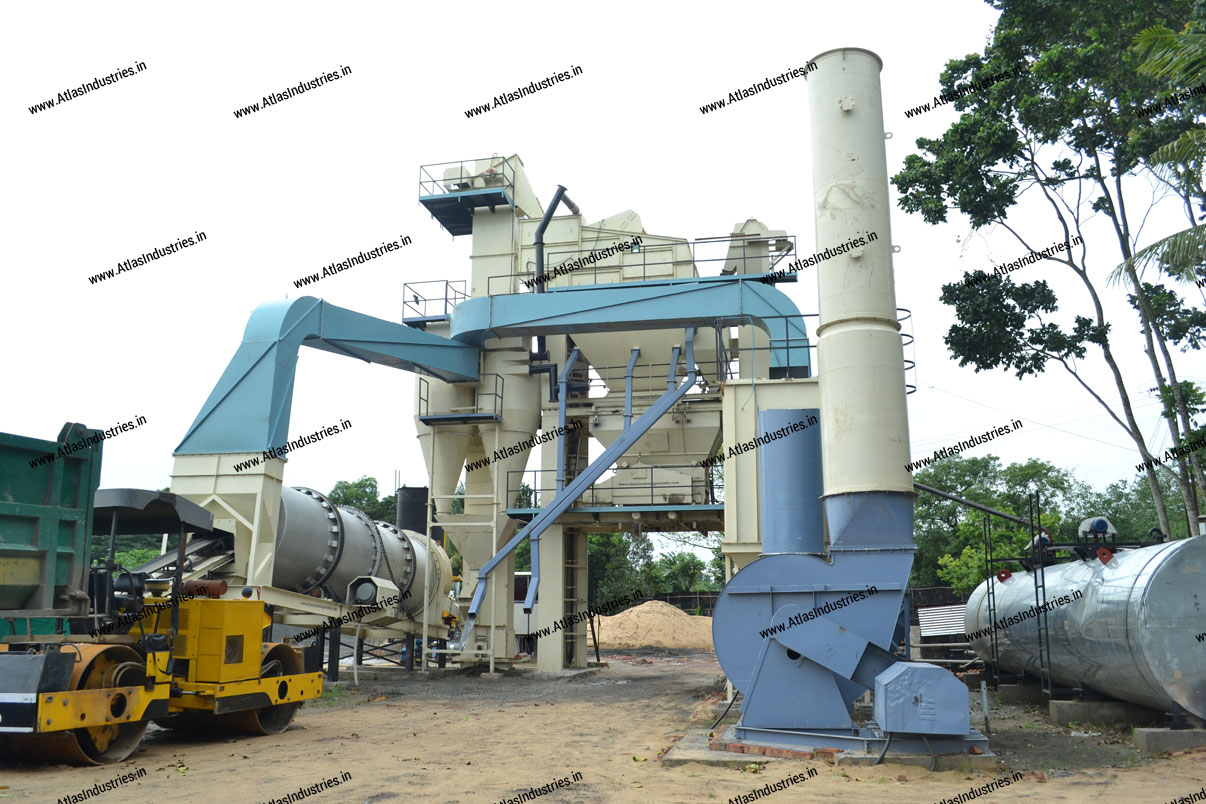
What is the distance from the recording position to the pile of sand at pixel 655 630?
37303 millimetres

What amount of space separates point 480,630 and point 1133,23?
64.4 feet

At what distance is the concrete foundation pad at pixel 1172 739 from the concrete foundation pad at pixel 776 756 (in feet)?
6.59

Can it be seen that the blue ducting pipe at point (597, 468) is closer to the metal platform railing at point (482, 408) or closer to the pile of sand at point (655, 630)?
the metal platform railing at point (482, 408)

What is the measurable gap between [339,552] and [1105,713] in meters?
12.8

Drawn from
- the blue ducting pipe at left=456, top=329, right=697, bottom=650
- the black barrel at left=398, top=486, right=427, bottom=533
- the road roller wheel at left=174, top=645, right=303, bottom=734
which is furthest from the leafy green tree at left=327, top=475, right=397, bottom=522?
the road roller wheel at left=174, top=645, right=303, bottom=734

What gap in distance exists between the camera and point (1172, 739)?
966cm

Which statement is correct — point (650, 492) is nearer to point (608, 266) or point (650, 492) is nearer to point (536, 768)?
point (608, 266)

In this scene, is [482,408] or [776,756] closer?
[776,756]

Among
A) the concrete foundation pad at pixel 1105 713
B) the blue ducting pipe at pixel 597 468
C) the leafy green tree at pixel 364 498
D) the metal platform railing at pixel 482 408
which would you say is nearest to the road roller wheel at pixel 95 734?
the blue ducting pipe at pixel 597 468

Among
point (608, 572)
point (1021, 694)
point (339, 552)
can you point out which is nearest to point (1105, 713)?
point (1021, 694)

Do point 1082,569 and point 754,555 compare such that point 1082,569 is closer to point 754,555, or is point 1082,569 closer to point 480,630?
point 754,555

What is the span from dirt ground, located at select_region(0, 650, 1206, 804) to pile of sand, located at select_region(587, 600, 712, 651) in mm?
23331

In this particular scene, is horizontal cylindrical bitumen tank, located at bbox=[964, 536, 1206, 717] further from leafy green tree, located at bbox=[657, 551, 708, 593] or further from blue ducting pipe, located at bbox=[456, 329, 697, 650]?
leafy green tree, located at bbox=[657, 551, 708, 593]

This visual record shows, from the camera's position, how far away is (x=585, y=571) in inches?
926
